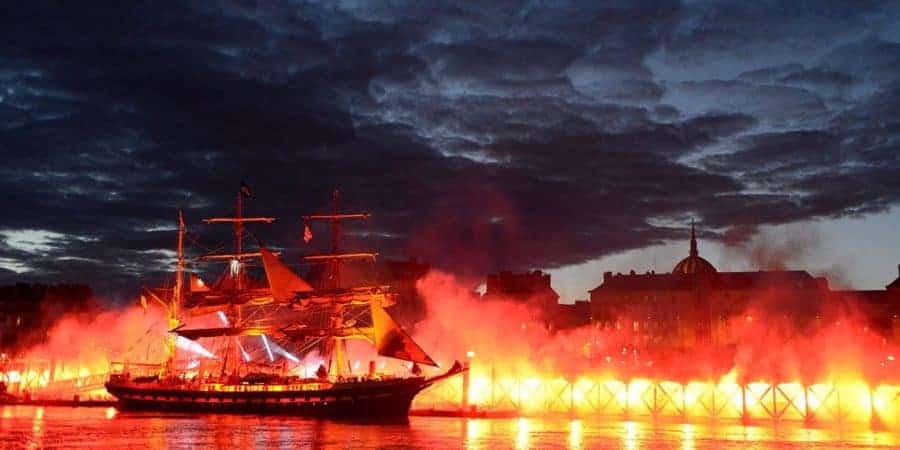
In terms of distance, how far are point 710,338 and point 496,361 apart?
8122 cm

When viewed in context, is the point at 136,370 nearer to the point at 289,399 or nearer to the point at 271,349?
the point at 271,349

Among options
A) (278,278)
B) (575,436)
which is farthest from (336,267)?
(575,436)

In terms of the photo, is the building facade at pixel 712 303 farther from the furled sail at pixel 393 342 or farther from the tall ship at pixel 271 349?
the furled sail at pixel 393 342

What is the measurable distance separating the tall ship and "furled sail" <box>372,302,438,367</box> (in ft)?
0.30

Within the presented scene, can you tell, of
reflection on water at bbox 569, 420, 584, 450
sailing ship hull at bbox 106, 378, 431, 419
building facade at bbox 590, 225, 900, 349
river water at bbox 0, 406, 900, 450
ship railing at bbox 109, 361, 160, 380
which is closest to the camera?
reflection on water at bbox 569, 420, 584, 450

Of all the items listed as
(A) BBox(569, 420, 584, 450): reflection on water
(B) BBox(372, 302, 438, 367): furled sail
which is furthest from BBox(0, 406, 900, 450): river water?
(B) BBox(372, 302, 438, 367): furled sail

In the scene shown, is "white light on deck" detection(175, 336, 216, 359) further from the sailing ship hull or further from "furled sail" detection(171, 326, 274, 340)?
the sailing ship hull

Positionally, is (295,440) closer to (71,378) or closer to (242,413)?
(242,413)

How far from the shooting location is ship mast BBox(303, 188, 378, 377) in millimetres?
92562

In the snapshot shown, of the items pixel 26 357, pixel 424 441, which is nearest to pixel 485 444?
pixel 424 441

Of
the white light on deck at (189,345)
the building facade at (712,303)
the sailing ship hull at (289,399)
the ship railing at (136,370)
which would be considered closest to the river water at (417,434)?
the sailing ship hull at (289,399)

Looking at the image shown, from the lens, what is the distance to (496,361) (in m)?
86.4

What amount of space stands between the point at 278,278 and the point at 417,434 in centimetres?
4039

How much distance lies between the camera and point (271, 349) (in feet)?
348
